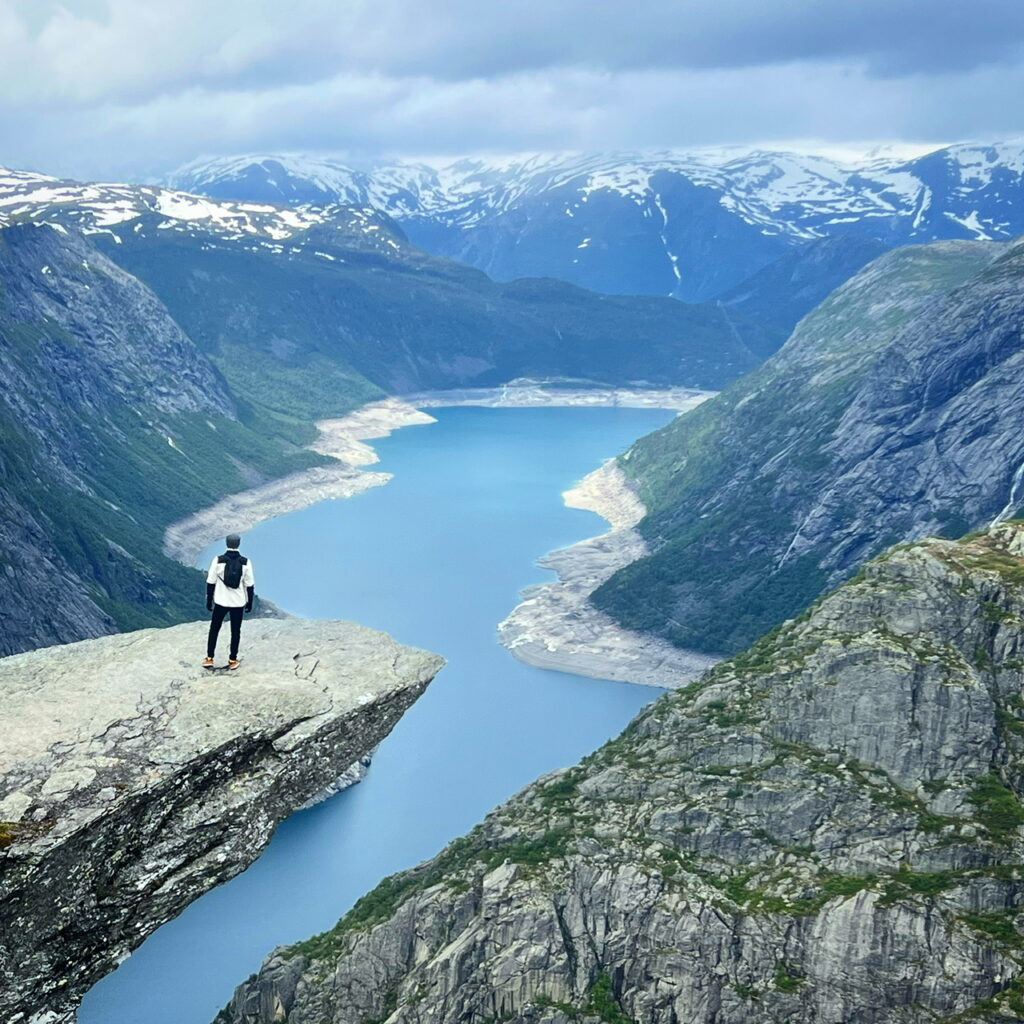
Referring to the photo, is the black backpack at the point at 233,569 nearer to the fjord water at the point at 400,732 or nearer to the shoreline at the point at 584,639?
the fjord water at the point at 400,732

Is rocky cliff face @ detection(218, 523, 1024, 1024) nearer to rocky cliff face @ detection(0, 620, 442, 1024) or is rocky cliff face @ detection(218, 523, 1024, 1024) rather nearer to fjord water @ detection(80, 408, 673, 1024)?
fjord water @ detection(80, 408, 673, 1024)

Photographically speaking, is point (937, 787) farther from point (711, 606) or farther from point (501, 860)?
point (711, 606)

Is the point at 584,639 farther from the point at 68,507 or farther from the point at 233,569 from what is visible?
the point at 233,569

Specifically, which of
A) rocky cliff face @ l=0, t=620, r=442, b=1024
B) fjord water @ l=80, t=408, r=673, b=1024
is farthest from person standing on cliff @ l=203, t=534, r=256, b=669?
fjord water @ l=80, t=408, r=673, b=1024

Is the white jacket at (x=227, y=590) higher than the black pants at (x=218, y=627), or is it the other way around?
the white jacket at (x=227, y=590)

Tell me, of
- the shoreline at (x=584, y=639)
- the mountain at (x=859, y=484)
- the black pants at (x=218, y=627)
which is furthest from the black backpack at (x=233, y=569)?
the mountain at (x=859, y=484)

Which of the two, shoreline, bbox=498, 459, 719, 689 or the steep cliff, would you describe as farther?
shoreline, bbox=498, 459, 719, 689
